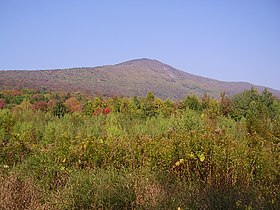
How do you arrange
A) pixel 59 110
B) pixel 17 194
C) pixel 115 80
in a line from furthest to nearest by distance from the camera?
pixel 115 80 < pixel 59 110 < pixel 17 194

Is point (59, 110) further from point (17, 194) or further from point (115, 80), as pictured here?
point (115, 80)

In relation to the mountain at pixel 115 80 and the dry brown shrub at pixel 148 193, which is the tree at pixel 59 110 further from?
the mountain at pixel 115 80

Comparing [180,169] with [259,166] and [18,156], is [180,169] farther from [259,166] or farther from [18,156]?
[18,156]

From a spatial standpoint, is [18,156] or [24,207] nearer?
[24,207]

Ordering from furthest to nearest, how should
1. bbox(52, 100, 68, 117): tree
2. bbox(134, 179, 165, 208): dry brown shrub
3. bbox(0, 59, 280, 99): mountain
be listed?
bbox(0, 59, 280, 99): mountain, bbox(52, 100, 68, 117): tree, bbox(134, 179, 165, 208): dry brown shrub

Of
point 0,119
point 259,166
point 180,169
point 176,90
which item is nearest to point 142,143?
point 180,169

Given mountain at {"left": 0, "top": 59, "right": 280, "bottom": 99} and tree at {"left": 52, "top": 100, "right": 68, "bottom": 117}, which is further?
mountain at {"left": 0, "top": 59, "right": 280, "bottom": 99}

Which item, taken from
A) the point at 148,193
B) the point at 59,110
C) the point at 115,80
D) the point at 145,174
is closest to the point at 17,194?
the point at 148,193

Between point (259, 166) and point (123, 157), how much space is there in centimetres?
244

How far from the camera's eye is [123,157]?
19.1 ft

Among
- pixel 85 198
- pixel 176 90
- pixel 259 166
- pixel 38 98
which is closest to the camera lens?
pixel 85 198

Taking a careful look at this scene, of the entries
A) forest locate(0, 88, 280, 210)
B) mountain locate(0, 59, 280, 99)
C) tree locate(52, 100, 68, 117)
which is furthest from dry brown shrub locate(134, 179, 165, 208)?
mountain locate(0, 59, 280, 99)

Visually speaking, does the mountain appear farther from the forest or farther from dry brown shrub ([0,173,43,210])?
dry brown shrub ([0,173,43,210])

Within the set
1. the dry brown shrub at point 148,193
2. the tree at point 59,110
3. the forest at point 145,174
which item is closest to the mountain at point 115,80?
the tree at point 59,110
